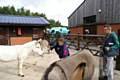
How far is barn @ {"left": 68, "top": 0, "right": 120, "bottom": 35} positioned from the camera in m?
22.1

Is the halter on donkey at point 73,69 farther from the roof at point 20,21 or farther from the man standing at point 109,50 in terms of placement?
the roof at point 20,21

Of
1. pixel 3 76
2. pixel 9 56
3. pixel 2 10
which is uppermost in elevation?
pixel 2 10

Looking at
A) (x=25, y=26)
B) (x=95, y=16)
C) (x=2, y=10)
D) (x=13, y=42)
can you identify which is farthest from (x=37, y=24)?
(x=2, y=10)

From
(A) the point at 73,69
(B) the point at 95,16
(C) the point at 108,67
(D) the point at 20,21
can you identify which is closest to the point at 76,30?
(B) the point at 95,16

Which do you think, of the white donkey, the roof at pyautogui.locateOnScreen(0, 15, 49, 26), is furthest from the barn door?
the white donkey

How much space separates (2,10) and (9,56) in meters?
55.0

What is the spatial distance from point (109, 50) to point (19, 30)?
498 inches

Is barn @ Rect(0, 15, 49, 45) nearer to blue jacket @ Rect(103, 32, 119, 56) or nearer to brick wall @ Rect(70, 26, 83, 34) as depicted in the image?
brick wall @ Rect(70, 26, 83, 34)

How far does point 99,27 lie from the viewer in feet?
75.8

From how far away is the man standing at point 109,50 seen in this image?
510 centimetres

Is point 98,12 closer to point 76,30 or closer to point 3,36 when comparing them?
point 76,30

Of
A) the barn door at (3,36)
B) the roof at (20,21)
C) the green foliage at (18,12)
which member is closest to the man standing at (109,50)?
the barn door at (3,36)

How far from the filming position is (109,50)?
512cm

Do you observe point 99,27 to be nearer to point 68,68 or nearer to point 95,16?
point 95,16
